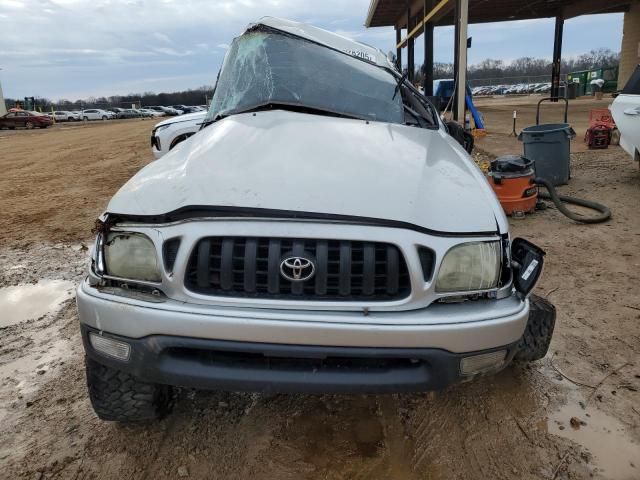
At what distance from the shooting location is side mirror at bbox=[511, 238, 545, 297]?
2.17 meters

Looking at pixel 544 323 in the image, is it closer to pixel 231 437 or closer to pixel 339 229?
pixel 339 229

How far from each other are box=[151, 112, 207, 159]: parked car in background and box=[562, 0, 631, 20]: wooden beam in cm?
2239

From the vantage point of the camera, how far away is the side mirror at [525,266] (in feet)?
7.13

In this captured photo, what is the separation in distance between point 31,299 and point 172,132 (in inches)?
124

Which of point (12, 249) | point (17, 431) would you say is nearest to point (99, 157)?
point (12, 249)

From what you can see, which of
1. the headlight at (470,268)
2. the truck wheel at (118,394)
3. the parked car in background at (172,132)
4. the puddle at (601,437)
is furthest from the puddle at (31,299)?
the puddle at (601,437)

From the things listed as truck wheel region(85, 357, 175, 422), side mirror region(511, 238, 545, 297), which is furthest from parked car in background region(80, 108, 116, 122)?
side mirror region(511, 238, 545, 297)

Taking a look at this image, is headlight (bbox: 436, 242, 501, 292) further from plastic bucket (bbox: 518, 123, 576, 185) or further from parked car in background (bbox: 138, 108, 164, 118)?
parked car in background (bbox: 138, 108, 164, 118)

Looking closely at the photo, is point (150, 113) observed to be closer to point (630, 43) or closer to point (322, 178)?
point (630, 43)

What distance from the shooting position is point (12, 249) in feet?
19.3

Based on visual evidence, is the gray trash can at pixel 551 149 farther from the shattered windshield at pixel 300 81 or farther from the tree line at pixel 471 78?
the tree line at pixel 471 78

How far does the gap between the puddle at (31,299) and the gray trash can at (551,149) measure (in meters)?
6.23

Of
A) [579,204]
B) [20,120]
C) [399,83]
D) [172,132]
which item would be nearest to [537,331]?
[399,83]

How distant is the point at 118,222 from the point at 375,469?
1545 mm
